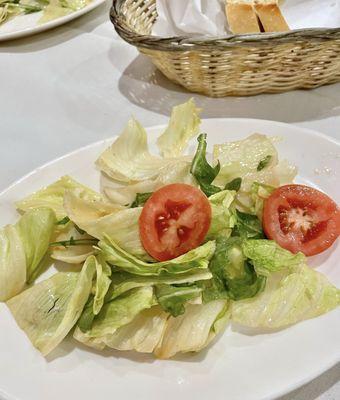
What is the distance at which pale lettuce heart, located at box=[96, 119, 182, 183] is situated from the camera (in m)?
1.23

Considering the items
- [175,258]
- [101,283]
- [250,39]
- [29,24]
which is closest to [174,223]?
[175,258]

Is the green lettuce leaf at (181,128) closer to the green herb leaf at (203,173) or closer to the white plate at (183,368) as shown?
the green herb leaf at (203,173)

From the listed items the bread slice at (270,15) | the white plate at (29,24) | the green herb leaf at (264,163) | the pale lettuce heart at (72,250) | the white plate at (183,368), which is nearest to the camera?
the white plate at (183,368)

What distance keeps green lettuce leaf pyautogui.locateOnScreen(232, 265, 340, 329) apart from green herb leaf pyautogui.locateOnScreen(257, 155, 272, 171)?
0.90ft

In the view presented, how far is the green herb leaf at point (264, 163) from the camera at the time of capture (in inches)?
45.6

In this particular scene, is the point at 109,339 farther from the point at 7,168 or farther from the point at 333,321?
Result: the point at 7,168

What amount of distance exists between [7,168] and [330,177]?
2.74 ft

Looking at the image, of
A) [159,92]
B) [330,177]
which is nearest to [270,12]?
[159,92]

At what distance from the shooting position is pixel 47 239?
1079 millimetres

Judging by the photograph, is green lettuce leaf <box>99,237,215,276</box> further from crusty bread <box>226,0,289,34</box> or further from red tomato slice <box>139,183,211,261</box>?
crusty bread <box>226,0,289,34</box>

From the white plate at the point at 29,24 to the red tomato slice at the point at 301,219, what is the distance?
1.28 m

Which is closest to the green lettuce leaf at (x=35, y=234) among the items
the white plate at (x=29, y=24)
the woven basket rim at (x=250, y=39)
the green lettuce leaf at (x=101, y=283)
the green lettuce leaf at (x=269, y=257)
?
the green lettuce leaf at (x=101, y=283)

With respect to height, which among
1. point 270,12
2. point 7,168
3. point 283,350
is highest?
point 270,12

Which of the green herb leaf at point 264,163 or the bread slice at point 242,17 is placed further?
the bread slice at point 242,17
